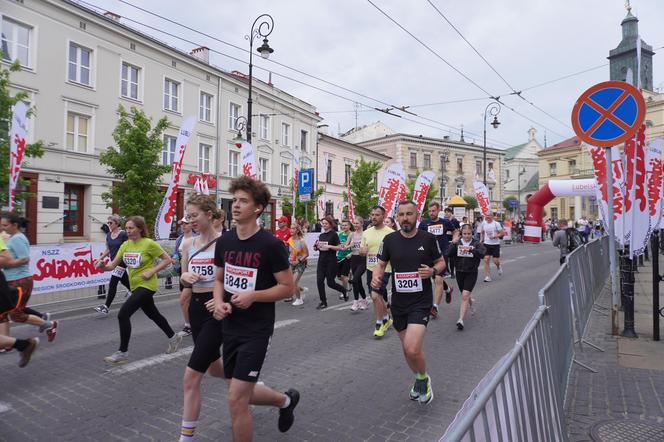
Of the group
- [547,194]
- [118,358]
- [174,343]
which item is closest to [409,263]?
[174,343]

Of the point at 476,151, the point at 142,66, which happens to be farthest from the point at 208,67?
the point at 476,151

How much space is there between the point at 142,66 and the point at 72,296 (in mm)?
18885

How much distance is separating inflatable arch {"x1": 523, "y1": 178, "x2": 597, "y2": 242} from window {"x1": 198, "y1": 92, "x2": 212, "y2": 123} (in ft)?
68.5

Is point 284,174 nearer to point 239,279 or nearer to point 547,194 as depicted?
point 547,194

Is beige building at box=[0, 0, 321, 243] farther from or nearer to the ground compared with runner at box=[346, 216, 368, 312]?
farther from the ground

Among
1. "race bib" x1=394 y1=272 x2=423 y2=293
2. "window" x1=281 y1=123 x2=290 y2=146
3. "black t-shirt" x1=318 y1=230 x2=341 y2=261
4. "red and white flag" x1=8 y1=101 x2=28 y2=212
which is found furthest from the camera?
"window" x1=281 y1=123 x2=290 y2=146

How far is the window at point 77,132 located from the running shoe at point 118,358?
19.5 metres

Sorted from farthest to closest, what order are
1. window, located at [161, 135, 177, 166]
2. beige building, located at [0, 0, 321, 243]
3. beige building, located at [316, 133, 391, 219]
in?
beige building, located at [316, 133, 391, 219] → window, located at [161, 135, 177, 166] → beige building, located at [0, 0, 321, 243]

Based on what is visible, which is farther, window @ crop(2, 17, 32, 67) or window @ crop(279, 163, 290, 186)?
window @ crop(279, 163, 290, 186)

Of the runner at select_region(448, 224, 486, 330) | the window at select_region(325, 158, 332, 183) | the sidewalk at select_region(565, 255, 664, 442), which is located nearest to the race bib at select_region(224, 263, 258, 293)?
the sidewalk at select_region(565, 255, 664, 442)

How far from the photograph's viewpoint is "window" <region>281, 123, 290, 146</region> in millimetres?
36156

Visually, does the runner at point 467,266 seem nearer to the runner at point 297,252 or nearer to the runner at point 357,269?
the runner at point 357,269

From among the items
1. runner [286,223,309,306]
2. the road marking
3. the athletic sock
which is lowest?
the road marking

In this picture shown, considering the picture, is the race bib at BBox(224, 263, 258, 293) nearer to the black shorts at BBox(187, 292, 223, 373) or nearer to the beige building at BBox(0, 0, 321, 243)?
the black shorts at BBox(187, 292, 223, 373)
